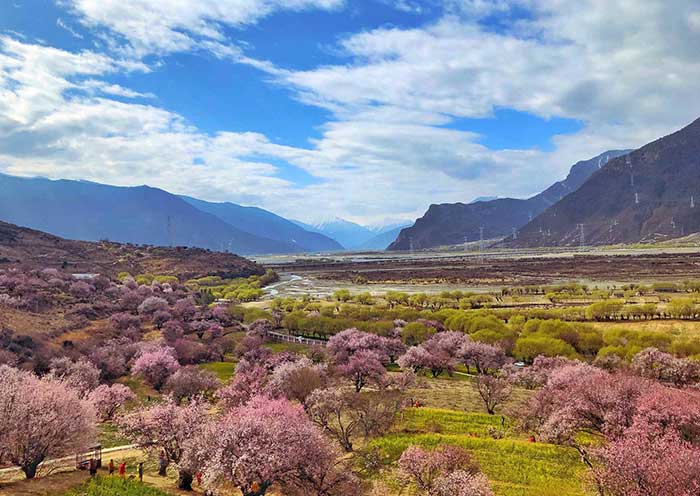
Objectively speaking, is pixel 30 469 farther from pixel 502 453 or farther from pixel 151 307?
pixel 151 307

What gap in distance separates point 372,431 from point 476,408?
13.6m

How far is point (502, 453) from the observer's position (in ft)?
105

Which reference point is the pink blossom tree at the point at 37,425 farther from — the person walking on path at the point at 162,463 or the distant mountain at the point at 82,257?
the distant mountain at the point at 82,257

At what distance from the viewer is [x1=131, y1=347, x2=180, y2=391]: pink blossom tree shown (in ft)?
177

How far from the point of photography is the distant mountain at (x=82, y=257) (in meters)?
139

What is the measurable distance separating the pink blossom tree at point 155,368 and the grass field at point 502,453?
97.6 ft

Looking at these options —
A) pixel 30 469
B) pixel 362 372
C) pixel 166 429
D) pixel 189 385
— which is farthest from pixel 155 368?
pixel 30 469

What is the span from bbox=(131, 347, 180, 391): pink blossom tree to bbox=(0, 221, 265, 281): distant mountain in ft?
276

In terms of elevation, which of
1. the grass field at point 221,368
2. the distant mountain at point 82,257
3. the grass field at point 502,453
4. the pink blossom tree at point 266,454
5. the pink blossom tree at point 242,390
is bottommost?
the grass field at point 221,368

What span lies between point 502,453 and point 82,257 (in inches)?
6519

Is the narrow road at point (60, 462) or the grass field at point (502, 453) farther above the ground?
the narrow road at point (60, 462)

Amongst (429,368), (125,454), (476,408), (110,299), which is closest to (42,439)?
(125,454)

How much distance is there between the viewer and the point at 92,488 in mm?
24797

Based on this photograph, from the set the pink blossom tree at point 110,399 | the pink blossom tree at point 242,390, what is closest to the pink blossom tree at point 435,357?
the pink blossom tree at point 242,390
